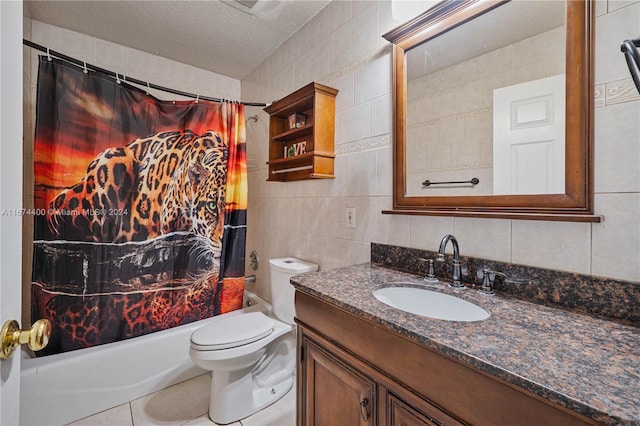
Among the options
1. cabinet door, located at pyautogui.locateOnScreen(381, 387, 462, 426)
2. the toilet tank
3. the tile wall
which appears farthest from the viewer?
the toilet tank

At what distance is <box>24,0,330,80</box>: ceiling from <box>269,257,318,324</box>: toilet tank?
1653mm

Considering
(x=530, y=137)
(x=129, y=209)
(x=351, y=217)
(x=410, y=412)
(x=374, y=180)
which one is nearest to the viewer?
(x=410, y=412)

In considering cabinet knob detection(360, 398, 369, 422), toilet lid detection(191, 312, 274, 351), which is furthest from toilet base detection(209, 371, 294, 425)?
cabinet knob detection(360, 398, 369, 422)

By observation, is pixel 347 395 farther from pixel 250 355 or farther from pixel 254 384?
pixel 254 384

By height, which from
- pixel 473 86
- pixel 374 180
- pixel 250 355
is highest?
pixel 473 86

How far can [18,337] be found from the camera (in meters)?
0.53

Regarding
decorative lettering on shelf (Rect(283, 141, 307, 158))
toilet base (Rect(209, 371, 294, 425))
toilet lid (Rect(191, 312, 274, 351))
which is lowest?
toilet base (Rect(209, 371, 294, 425))

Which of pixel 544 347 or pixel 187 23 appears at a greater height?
pixel 187 23

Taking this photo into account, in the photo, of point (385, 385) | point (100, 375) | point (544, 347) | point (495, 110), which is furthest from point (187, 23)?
point (544, 347)

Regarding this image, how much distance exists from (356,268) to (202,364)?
95 centimetres

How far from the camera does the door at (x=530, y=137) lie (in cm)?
89

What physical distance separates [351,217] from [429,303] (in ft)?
2.15

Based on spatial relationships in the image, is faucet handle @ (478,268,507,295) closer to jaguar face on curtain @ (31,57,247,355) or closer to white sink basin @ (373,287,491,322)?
white sink basin @ (373,287,491,322)

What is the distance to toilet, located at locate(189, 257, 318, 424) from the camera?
1476 mm
